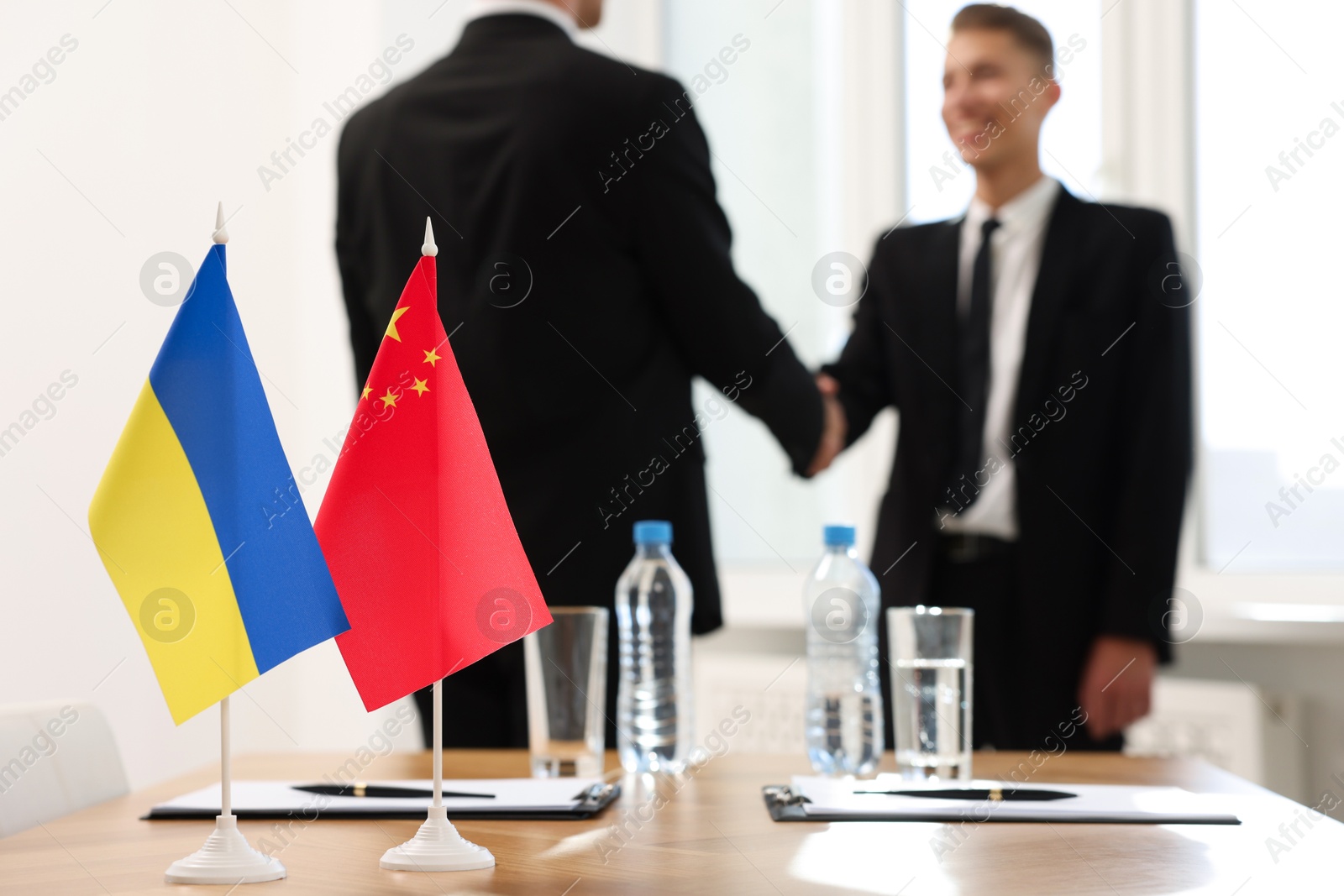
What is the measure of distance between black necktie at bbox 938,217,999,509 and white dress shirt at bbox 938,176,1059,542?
0.01 m

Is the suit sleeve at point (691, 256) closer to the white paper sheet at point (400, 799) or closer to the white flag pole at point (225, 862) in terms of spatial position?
the white paper sheet at point (400, 799)

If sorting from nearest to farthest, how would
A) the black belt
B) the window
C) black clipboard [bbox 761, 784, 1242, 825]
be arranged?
1. black clipboard [bbox 761, 784, 1242, 825]
2. the black belt
3. the window

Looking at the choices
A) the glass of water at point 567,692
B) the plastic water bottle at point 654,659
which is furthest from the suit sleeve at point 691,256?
the glass of water at point 567,692

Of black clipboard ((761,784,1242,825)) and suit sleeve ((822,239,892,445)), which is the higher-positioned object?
suit sleeve ((822,239,892,445))

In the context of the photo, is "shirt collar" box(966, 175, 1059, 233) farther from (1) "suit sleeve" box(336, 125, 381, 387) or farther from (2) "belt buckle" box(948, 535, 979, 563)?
(1) "suit sleeve" box(336, 125, 381, 387)

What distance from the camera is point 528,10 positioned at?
160cm

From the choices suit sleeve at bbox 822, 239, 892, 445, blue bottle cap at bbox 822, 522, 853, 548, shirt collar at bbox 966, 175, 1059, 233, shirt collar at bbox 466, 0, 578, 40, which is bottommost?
blue bottle cap at bbox 822, 522, 853, 548

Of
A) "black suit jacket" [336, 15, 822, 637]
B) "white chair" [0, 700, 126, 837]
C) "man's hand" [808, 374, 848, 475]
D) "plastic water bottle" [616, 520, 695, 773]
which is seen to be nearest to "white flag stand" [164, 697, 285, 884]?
"white chair" [0, 700, 126, 837]

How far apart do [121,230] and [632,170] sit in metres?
1.45

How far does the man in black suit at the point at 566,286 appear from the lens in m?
1.49

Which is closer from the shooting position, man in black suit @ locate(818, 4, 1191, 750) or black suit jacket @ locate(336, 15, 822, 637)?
black suit jacket @ locate(336, 15, 822, 637)

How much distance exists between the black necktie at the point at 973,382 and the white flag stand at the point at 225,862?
132 centimetres

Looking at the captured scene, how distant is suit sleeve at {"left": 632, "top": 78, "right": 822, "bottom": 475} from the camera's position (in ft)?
5.01

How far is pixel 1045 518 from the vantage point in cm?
180
